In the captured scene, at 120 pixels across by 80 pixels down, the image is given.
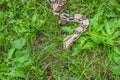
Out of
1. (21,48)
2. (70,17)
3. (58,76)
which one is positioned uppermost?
(70,17)

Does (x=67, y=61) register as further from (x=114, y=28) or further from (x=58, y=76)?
(x=114, y=28)

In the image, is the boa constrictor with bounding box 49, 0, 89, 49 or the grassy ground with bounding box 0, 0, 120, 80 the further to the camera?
the boa constrictor with bounding box 49, 0, 89, 49

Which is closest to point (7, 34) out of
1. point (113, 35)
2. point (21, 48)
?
point (21, 48)

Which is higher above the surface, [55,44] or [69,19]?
[69,19]

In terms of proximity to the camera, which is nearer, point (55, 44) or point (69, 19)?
point (55, 44)
